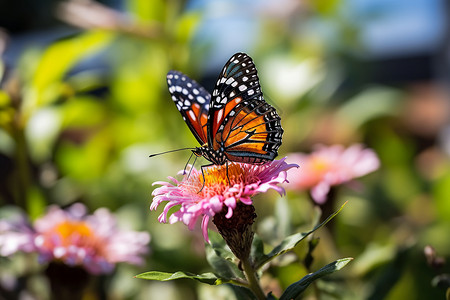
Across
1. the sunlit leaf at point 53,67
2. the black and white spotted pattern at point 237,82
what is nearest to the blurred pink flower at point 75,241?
the sunlit leaf at point 53,67

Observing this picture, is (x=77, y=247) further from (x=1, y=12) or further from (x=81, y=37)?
(x=1, y=12)

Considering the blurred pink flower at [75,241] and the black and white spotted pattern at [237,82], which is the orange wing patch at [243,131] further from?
the blurred pink flower at [75,241]

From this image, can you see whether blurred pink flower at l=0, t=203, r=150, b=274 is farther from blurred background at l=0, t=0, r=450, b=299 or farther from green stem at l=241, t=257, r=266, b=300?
green stem at l=241, t=257, r=266, b=300

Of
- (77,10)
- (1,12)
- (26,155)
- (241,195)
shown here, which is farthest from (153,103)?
(1,12)

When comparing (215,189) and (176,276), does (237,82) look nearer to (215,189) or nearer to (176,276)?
(215,189)

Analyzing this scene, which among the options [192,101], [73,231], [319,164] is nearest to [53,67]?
[73,231]

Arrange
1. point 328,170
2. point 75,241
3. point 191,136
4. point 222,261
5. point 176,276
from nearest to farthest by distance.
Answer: point 176,276 < point 222,261 < point 75,241 < point 328,170 < point 191,136

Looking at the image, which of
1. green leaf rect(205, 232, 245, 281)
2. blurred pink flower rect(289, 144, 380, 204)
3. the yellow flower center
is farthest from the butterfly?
the yellow flower center
